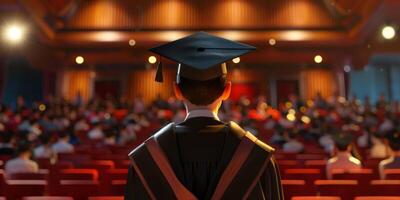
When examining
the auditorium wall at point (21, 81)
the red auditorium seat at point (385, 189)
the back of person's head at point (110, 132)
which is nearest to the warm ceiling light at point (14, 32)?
the auditorium wall at point (21, 81)

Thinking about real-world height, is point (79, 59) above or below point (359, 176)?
above

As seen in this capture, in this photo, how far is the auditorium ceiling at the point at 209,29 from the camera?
16.5m

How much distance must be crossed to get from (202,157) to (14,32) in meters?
12.5

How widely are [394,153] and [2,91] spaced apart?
14.8 meters

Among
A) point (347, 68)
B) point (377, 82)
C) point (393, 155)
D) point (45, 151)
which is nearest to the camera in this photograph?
point (393, 155)

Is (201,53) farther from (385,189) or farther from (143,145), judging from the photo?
(385,189)

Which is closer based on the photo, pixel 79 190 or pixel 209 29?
pixel 79 190

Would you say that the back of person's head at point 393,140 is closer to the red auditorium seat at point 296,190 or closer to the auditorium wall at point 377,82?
the red auditorium seat at point 296,190

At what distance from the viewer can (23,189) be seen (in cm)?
399

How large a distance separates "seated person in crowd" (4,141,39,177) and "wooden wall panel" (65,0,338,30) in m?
12.8

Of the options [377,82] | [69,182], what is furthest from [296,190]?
[377,82]

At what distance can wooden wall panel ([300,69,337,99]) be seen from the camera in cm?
1938

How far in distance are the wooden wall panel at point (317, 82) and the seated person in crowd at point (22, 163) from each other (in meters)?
15.7

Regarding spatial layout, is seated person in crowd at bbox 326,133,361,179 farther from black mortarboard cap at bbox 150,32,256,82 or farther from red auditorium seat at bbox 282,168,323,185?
black mortarboard cap at bbox 150,32,256,82
